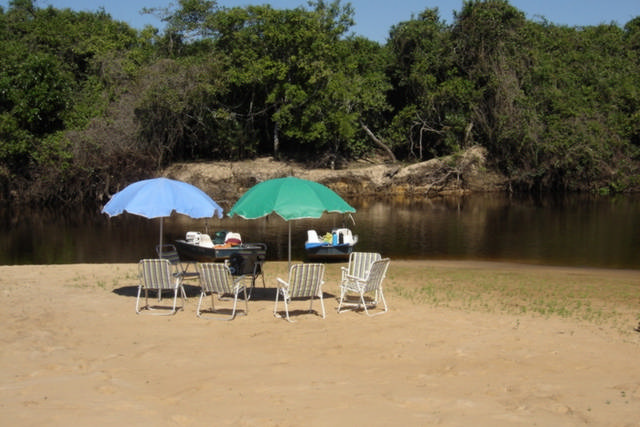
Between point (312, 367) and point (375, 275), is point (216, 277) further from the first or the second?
point (312, 367)

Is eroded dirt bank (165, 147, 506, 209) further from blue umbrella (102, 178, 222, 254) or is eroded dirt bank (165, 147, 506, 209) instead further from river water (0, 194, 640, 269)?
blue umbrella (102, 178, 222, 254)

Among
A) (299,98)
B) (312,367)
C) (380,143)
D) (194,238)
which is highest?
(299,98)

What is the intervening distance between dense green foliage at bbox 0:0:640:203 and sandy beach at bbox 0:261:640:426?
27.1 m

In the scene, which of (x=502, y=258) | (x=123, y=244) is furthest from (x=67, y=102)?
(x=502, y=258)

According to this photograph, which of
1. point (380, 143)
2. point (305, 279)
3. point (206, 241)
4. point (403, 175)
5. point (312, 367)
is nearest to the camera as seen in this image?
point (312, 367)

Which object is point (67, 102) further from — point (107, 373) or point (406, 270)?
point (107, 373)

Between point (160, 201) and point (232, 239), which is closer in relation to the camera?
point (160, 201)

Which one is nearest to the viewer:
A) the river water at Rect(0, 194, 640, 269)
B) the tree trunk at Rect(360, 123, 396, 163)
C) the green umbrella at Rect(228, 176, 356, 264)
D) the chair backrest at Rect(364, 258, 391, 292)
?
the chair backrest at Rect(364, 258, 391, 292)

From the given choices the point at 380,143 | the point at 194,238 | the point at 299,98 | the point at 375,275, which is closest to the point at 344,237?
the point at 194,238

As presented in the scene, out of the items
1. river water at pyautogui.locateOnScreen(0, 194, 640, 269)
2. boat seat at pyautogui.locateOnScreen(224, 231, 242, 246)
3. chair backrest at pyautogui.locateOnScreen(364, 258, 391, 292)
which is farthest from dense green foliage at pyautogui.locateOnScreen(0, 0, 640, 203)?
chair backrest at pyautogui.locateOnScreen(364, 258, 391, 292)

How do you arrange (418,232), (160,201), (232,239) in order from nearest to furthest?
1. (160,201)
2. (232,239)
3. (418,232)

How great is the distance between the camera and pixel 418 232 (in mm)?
26766

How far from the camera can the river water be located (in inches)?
869

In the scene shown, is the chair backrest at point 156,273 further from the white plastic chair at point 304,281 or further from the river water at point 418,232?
the river water at point 418,232
